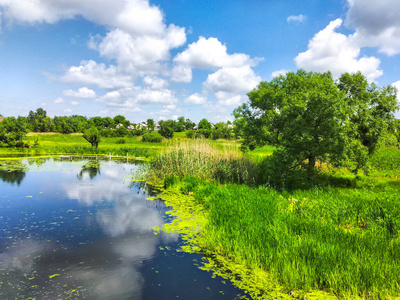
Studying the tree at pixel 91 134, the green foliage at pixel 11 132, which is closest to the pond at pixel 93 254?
the tree at pixel 91 134

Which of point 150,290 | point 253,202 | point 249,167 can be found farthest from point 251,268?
point 249,167

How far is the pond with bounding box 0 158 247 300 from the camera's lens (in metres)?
5.48

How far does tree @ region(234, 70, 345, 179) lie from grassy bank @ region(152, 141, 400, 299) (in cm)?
214

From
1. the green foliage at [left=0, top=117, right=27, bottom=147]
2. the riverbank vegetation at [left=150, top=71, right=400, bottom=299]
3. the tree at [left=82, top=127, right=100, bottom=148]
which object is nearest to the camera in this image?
the riverbank vegetation at [left=150, top=71, right=400, bottom=299]

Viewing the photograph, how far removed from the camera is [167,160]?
17.9m

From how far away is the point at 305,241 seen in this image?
6.30 meters

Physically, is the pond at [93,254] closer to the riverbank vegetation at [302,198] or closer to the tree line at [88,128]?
the riverbank vegetation at [302,198]

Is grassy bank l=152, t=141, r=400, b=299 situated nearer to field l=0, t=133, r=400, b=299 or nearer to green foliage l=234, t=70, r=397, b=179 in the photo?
field l=0, t=133, r=400, b=299

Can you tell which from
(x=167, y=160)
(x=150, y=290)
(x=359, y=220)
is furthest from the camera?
(x=167, y=160)

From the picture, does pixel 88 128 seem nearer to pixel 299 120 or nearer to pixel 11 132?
pixel 11 132

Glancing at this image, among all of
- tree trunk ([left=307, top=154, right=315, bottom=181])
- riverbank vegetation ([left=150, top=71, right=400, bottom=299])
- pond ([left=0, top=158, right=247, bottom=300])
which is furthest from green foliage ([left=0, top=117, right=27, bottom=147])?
tree trunk ([left=307, top=154, right=315, bottom=181])

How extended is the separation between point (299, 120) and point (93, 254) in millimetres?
11105

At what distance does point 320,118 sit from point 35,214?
14.2m

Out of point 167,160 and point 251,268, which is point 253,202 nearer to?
→ point 251,268
